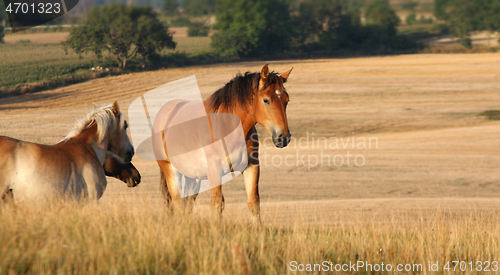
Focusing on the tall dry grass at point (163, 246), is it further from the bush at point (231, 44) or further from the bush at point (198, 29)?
the bush at point (198, 29)

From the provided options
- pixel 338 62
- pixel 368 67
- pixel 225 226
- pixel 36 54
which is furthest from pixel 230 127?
pixel 338 62

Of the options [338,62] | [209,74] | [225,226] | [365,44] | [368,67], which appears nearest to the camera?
[225,226]

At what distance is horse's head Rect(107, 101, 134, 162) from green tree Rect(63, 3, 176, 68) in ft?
114

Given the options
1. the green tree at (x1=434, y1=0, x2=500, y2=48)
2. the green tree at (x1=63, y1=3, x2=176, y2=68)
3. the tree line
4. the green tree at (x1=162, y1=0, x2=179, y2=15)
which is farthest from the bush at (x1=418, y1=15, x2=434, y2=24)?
the green tree at (x1=63, y1=3, x2=176, y2=68)

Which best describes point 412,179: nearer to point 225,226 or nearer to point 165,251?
point 225,226

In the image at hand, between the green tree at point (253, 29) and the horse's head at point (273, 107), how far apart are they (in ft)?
150

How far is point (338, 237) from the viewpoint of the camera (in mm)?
5160

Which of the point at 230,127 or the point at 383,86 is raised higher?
the point at 230,127

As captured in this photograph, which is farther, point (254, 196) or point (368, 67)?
point (368, 67)

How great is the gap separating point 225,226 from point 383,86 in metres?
32.4

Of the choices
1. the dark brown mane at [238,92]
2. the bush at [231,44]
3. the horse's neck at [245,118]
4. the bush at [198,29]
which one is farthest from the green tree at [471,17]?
the horse's neck at [245,118]

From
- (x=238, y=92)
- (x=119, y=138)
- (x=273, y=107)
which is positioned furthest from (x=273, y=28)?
(x=273, y=107)

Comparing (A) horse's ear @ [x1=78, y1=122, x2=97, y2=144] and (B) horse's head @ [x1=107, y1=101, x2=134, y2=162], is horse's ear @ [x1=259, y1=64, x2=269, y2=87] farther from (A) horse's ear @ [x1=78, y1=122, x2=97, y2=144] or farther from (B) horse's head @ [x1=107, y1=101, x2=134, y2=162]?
(A) horse's ear @ [x1=78, y1=122, x2=97, y2=144]

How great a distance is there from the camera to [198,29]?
223ft
